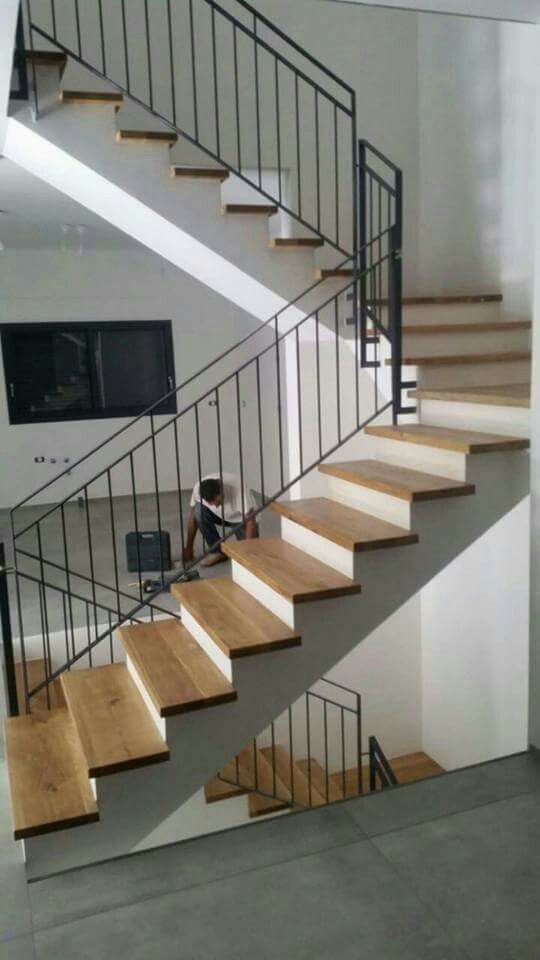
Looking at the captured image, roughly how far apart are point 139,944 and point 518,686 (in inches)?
117

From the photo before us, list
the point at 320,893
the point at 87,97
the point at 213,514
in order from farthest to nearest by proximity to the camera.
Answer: the point at 213,514 < the point at 87,97 < the point at 320,893

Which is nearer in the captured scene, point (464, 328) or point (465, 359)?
point (465, 359)

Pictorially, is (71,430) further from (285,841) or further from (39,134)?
(285,841)

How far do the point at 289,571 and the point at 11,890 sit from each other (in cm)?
137

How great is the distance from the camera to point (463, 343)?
3.96m

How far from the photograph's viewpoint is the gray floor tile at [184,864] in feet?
6.09

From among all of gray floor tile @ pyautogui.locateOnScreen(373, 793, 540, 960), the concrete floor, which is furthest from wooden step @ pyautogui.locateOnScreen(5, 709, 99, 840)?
gray floor tile @ pyautogui.locateOnScreen(373, 793, 540, 960)

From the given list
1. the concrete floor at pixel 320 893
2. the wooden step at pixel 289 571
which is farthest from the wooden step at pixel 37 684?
the concrete floor at pixel 320 893

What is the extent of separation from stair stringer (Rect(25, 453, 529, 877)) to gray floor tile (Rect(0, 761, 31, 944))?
65mm

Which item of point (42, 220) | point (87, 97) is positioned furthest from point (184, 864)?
point (42, 220)

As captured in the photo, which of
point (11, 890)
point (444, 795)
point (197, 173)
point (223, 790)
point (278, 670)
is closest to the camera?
point (11, 890)

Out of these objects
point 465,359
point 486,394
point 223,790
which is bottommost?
point 223,790

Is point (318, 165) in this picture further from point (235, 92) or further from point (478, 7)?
point (478, 7)

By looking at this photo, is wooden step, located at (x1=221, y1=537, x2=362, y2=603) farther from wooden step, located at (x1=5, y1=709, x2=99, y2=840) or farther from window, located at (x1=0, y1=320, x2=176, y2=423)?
window, located at (x1=0, y1=320, x2=176, y2=423)
